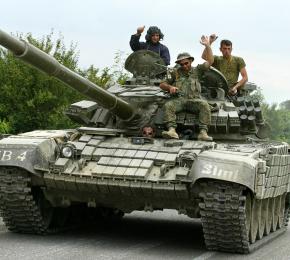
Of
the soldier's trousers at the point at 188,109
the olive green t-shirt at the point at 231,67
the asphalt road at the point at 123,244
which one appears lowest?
the asphalt road at the point at 123,244

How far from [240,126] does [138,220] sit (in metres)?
3.83

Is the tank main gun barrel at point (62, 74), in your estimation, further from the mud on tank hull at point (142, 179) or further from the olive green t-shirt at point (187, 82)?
the olive green t-shirt at point (187, 82)

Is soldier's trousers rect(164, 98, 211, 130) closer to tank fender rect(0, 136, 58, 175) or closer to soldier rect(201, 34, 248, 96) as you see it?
tank fender rect(0, 136, 58, 175)

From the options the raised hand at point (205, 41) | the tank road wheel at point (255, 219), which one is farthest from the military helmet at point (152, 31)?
the tank road wheel at point (255, 219)

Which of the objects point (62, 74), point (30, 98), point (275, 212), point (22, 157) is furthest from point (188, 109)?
point (30, 98)

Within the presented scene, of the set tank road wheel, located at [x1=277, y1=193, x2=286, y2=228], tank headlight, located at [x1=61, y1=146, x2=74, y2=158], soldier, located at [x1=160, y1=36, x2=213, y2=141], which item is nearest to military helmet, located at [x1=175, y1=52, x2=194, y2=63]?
soldier, located at [x1=160, y1=36, x2=213, y2=141]

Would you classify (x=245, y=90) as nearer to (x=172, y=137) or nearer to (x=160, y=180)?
(x=172, y=137)

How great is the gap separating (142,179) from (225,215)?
1.46m

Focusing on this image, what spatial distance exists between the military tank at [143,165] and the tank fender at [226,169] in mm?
16

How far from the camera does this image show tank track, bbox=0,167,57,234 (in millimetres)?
14570

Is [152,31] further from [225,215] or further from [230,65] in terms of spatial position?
[225,215]

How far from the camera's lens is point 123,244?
578 inches

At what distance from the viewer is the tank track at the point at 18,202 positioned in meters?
14.6

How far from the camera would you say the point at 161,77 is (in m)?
17.5
